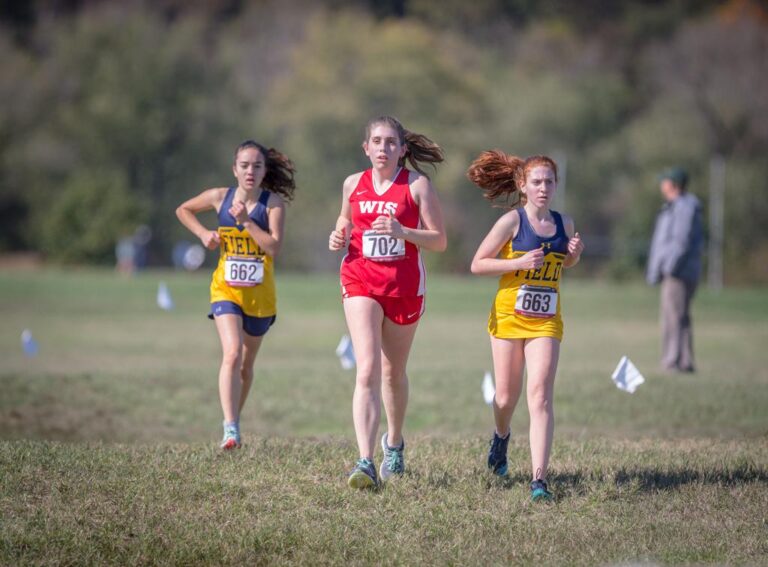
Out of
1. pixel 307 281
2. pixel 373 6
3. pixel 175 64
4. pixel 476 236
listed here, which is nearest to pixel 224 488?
pixel 307 281

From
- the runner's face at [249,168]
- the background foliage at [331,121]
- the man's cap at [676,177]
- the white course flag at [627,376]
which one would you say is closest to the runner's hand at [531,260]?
the white course flag at [627,376]

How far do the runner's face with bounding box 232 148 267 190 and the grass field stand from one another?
1.91 meters

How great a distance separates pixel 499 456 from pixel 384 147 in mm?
2119

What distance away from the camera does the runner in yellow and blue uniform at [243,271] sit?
27.5ft

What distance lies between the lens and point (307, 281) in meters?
42.4

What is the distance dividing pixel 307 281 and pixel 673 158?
67.0ft

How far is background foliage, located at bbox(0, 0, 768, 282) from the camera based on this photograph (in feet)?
175

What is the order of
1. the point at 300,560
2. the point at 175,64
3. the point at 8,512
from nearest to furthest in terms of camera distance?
the point at 300,560 → the point at 8,512 → the point at 175,64

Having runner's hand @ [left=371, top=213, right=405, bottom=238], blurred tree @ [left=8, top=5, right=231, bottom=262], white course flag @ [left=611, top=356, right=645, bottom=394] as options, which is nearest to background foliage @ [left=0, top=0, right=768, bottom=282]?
blurred tree @ [left=8, top=5, right=231, bottom=262]

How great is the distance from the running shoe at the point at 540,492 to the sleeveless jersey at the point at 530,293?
2.90 ft

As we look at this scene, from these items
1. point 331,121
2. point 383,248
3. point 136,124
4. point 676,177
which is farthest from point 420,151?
point 331,121

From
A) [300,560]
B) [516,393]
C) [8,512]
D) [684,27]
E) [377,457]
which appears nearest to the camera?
[300,560]

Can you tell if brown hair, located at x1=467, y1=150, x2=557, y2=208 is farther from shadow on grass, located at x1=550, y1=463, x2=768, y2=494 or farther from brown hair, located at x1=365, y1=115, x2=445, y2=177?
shadow on grass, located at x1=550, y1=463, x2=768, y2=494

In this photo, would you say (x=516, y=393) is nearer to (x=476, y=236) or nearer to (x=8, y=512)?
(x=8, y=512)
